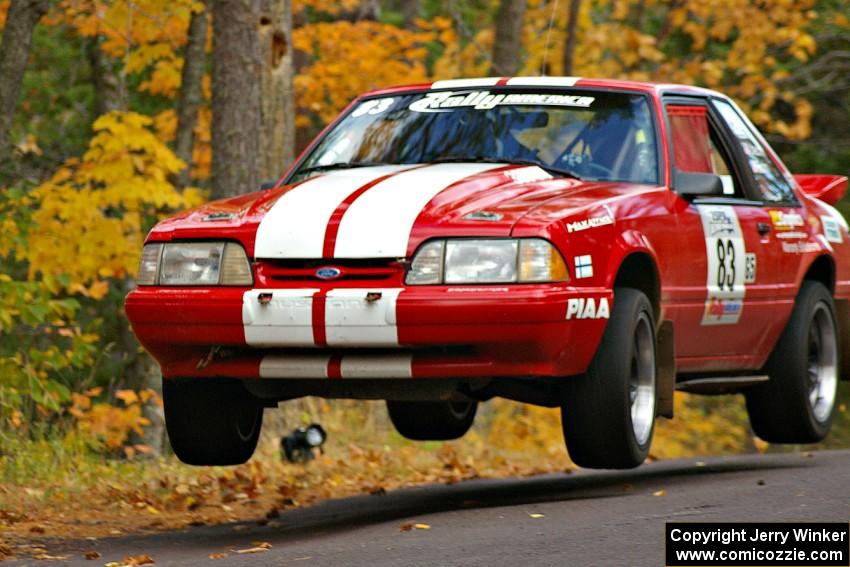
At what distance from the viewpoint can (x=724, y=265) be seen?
8.18 meters

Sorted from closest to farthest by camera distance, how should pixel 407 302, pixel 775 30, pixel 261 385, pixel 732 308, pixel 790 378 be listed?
pixel 407 302 → pixel 261 385 → pixel 732 308 → pixel 790 378 → pixel 775 30

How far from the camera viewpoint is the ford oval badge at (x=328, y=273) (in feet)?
21.5

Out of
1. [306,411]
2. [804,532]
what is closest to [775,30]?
[306,411]

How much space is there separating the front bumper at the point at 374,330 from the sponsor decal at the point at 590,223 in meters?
0.24

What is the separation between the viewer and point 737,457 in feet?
36.0

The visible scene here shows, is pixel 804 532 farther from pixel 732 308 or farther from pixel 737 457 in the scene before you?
pixel 737 457

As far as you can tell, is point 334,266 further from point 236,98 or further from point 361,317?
point 236,98

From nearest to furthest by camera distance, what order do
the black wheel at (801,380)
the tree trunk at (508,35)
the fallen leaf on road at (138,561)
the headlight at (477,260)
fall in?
the fallen leaf on road at (138,561)
the headlight at (477,260)
the black wheel at (801,380)
the tree trunk at (508,35)

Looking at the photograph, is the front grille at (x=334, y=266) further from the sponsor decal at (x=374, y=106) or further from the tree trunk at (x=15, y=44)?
the tree trunk at (x=15, y=44)

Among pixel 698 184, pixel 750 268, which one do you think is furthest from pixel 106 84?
pixel 698 184

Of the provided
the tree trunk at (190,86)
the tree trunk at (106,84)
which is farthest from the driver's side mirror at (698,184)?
the tree trunk at (106,84)

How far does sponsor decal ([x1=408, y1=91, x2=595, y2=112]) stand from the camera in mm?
8023

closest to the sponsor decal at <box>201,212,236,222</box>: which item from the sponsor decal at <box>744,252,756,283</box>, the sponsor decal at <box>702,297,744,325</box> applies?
the sponsor decal at <box>702,297,744,325</box>

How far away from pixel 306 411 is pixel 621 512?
5.62 meters
